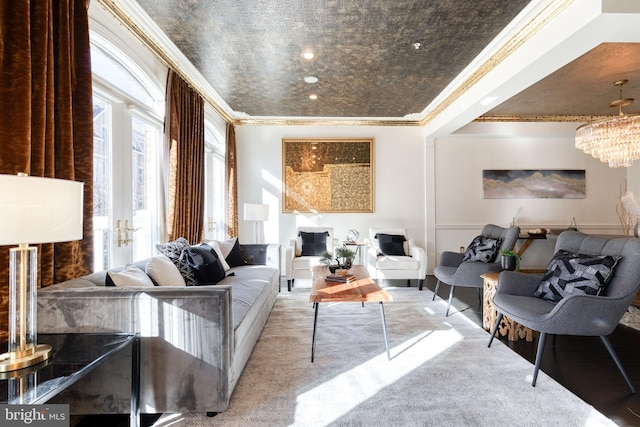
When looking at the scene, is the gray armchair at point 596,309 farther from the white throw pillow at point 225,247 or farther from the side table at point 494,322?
the white throw pillow at point 225,247

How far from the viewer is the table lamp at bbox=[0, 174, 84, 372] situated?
111cm

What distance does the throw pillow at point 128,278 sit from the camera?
187cm

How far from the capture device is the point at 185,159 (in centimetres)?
357

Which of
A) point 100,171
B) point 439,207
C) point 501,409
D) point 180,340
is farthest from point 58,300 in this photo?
point 439,207

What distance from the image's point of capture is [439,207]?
589 cm

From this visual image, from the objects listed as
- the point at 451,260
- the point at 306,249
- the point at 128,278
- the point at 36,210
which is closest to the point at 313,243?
the point at 306,249

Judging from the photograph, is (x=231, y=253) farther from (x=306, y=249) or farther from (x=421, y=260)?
(x=421, y=260)

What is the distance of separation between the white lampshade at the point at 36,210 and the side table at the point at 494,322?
312 cm

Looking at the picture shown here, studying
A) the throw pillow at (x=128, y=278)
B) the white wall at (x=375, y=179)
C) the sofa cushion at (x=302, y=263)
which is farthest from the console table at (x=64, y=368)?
the white wall at (x=375, y=179)

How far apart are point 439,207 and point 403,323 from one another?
10.8 ft

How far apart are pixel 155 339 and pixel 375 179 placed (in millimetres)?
4776

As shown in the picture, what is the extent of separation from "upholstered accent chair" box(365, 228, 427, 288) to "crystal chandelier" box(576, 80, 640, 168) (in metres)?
2.55

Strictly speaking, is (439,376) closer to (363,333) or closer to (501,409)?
(501,409)

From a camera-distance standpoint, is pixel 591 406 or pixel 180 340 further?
pixel 591 406
